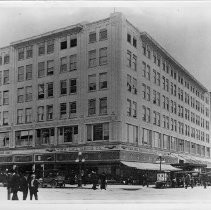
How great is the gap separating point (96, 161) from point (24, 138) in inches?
458

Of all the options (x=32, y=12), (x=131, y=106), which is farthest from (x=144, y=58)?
(x=32, y=12)

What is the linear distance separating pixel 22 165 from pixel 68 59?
14.4 m

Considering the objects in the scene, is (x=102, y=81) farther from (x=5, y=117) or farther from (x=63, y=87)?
(x=5, y=117)

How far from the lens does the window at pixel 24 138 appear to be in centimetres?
5369

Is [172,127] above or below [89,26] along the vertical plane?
below

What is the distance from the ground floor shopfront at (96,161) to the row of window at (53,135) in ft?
3.21

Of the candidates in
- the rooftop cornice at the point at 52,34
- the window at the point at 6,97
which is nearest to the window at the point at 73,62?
the rooftop cornice at the point at 52,34

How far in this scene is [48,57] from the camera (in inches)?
2074

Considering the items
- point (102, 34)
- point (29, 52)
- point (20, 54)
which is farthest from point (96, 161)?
point (20, 54)

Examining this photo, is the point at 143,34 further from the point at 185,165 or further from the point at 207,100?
the point at 207,100

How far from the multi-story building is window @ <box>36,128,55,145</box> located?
0.12 m

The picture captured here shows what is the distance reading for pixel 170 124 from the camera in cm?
6262

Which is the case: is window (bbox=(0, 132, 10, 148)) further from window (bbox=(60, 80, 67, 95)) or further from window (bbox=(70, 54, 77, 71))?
window (bbox=(70, 54, 77, 71))

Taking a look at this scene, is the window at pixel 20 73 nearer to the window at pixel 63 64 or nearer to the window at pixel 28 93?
the window at pixel 28 93
